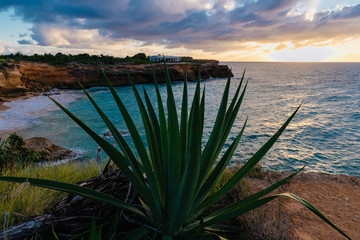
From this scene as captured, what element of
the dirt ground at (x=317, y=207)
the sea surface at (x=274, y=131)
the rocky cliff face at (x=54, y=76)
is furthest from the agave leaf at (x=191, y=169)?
the rocky cliff face at (x=54, y=76)

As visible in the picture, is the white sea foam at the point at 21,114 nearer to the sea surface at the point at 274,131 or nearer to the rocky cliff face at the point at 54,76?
the sea surface at the point at 274,131

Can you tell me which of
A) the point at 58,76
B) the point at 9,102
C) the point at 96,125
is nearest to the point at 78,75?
the point at 58,76

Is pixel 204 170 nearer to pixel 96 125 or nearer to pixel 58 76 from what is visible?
pixel 96 125

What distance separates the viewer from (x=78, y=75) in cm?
2741

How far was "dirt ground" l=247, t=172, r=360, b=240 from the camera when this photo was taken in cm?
194

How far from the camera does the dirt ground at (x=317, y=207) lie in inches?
76.5

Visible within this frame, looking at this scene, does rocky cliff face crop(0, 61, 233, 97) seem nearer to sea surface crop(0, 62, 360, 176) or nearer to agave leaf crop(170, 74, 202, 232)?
sea surface crop(0, 62, 360, 176)

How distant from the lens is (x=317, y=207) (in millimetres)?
2730

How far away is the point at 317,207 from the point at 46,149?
773cm

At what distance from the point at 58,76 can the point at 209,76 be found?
31910 millimetres

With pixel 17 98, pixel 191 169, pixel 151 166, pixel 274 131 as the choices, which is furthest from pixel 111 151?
pixel 17 98

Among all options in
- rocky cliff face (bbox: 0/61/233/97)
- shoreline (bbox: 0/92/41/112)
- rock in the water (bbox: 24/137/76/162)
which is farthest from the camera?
rocky cliff face (bbox: 0/61/233/97)

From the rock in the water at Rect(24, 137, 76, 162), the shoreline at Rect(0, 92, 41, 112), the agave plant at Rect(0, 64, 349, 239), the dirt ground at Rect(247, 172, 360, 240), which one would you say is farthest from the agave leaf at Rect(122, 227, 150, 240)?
the shoreline at Rect(0, 92, 41, 112)

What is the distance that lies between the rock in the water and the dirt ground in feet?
21.8
